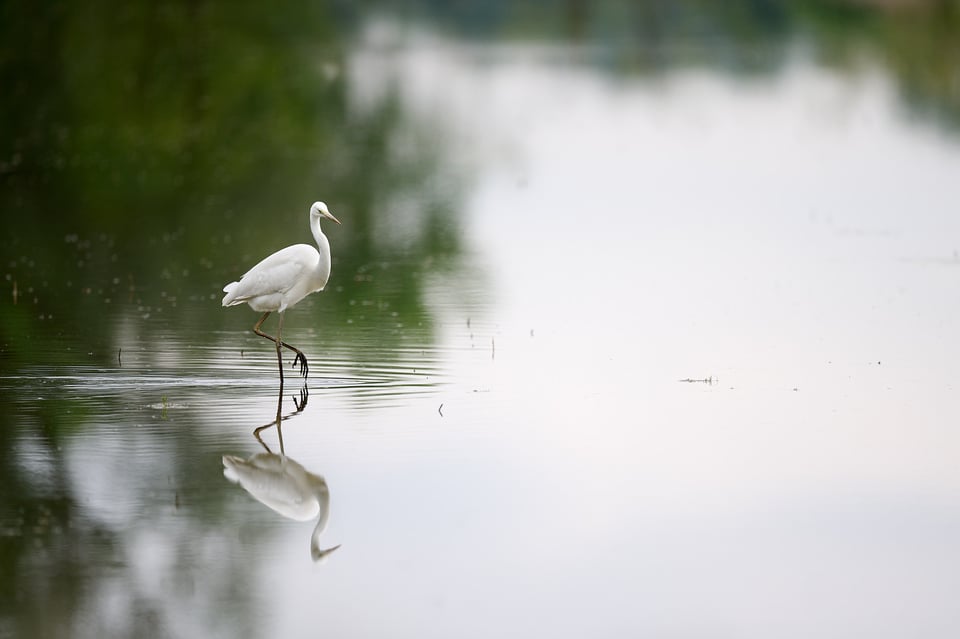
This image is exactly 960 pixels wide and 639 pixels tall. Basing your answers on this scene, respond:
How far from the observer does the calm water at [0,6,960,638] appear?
7539 millimetres

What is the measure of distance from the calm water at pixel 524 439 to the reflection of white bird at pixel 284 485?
11cm

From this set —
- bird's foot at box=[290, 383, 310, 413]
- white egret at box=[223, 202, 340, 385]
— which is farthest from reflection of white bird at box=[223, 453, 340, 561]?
white egret at box=[223, 202, 340, 385]

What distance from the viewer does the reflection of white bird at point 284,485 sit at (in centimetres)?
864

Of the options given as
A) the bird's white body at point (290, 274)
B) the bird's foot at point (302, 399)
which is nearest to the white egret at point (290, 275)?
the bird's white body at point (290, 274)

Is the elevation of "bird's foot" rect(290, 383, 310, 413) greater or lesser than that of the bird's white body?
lesser

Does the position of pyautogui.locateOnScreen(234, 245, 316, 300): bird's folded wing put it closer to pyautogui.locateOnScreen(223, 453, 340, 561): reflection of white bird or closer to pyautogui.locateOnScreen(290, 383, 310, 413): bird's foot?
pyautogui.locateOnScreen(290, 383, 310, 413): bird's foot

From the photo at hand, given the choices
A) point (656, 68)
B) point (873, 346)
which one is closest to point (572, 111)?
point (656, 68)

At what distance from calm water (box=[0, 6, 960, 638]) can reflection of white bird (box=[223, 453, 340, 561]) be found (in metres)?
0.11

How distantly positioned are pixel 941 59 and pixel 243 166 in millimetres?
25520

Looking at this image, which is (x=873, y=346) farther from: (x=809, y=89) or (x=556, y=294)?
(x=809, y=89)

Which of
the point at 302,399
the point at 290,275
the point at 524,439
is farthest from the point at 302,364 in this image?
the point at 524,439

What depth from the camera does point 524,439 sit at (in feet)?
33.9

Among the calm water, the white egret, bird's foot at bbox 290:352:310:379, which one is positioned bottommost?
the calm water

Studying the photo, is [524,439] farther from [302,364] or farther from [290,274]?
[290,274]
